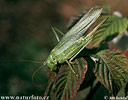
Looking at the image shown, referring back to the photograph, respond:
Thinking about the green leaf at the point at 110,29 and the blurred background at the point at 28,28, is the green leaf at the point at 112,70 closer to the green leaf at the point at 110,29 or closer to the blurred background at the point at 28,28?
the green leaf at the point at 110,29

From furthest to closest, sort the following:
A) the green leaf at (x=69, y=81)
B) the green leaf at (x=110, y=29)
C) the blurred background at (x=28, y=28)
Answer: the blurred background at (x=28, y=28) < the green leaf at (x=110, y=29) < the green leaf at (x=69, y=81)

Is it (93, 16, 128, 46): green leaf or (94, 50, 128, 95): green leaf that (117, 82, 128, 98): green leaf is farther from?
(93, 16, 128, 46): green leaf

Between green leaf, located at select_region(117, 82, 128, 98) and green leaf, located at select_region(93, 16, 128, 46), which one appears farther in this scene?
green leaf, located at select_region(93, 16, 128, 46)

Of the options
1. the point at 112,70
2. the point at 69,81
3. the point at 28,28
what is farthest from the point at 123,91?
the point at 28,28

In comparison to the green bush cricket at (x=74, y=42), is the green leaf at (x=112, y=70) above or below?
below

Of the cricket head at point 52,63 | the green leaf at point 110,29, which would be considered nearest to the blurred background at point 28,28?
the cricket head at point 52,63

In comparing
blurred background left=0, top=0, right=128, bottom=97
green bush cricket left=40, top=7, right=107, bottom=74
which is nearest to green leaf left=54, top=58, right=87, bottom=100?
green bush cricket left=40, top=7, right=107, bottom=74
